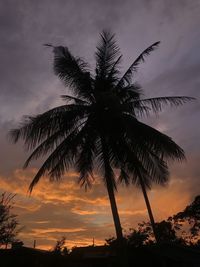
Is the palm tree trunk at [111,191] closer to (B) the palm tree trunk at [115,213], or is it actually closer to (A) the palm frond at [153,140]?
(B) the palm tree trunk at [115,213]

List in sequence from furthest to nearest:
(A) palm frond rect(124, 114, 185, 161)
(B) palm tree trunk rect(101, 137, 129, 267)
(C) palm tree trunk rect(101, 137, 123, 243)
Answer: (A) palm frond rect(124, 114, 185, 161) < (C) palm tree trunk rect(101, 137, 123, 243) < (B) palm tree trunk rect(101, 137, 129, 267)

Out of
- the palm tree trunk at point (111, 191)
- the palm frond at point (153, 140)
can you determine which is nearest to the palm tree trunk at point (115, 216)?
the palm tree trunk at point (111, 191)

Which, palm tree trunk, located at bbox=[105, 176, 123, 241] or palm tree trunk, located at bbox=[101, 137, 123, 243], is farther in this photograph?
palm tree trunk, located at bbox=[101, 137, 123, 243]

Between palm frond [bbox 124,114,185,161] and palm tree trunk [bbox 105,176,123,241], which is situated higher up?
palm frond [bbox 124,114,185,161]

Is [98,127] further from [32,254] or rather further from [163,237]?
[163,237]

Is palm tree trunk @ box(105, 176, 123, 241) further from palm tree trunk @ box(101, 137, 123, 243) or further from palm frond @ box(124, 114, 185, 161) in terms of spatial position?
palm frond @ box(124, 114, 185, 161)

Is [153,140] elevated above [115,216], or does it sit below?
above

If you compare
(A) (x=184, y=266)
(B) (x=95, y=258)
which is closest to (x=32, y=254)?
(B) (x=95, y=258)

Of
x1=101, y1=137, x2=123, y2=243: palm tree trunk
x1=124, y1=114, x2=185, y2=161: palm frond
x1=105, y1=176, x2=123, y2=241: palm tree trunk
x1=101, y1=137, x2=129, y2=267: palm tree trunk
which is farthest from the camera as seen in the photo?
x1=124, y1=114, x2=185, y2=161: palm frond

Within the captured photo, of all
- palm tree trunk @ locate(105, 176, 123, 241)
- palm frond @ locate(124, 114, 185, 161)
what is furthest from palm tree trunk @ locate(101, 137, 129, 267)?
palm frond @ locate(124, 114, 185, 161)

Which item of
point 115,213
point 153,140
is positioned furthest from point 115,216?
point 153,140

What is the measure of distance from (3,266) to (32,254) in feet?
5.49

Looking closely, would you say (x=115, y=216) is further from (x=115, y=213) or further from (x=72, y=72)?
(x=72, y=72)

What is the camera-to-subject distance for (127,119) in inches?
547
